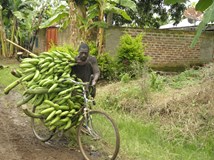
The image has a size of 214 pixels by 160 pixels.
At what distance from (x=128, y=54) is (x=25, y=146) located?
19.1 feet

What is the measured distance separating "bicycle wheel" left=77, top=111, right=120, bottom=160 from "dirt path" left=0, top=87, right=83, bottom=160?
0.66 ft

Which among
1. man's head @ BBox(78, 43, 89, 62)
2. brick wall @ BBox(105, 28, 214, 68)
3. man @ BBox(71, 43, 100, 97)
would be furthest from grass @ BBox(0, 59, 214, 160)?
brick wall @ BBox(105, 28, 214, 68)

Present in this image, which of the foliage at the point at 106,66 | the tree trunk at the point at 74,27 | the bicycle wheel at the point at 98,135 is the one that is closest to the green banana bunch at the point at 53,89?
the bicycle wheel at the point at 98,135

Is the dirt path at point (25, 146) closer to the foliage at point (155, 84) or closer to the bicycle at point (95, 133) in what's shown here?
the bicycle at point (95, 133)

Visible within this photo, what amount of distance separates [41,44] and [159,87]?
1606cm

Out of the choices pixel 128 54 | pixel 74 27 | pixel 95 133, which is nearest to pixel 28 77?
pixel 95 133

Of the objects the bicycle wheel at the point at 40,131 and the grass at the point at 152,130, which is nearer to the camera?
the grass at the point at 152,130

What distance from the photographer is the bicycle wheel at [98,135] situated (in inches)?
177

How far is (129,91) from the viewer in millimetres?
7203

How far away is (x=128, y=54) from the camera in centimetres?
1016

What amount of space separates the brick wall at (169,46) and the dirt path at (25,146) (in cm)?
588

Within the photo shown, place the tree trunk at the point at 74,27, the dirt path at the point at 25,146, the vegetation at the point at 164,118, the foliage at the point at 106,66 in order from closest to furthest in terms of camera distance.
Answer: the dirt path at the point at 25,146 → the vegetation at the point at 164,118 → the foliage at the point at 106,66 → the tree trunk at the point at 74,27

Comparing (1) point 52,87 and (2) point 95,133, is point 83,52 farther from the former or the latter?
(2) point 95,133

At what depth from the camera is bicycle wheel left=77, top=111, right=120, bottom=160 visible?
449 cm
